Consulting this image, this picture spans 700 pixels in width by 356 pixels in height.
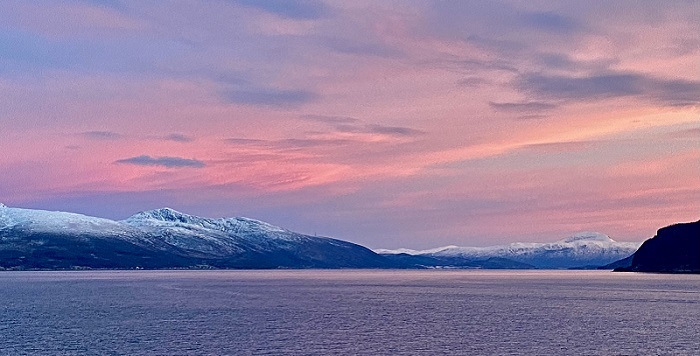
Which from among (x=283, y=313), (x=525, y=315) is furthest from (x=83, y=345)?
(x=525, y=315)

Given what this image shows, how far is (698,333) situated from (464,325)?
3502 cm

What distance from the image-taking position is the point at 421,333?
4318 inches

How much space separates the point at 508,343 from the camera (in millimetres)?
98688

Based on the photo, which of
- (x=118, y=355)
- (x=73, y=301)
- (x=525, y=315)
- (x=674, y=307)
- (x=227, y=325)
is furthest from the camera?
(x=73, y=301)

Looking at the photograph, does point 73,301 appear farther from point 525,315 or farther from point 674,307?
point 674,307

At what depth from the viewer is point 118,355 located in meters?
87.9

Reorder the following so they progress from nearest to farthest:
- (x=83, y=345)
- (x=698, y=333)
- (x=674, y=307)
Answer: (x=83, y=345) < (x=698, y=333) < (x=674, y=307)

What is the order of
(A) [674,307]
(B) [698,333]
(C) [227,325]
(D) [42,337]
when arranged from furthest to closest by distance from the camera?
(A) [674,307] → (C) [227,325] → (B) [698,333] → (D) [42,337]

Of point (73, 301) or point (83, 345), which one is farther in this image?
point (73, 301)

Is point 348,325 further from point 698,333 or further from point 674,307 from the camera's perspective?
point 674,307

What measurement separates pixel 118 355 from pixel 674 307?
123 m

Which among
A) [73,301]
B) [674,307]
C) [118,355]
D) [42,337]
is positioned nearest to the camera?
[118,355]

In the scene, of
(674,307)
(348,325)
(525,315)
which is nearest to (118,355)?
(348,325)

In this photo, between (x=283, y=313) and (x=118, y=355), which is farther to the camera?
(x=283, y=313)
